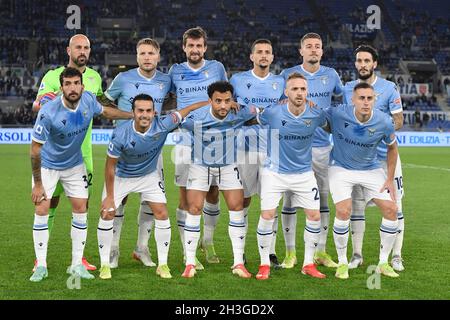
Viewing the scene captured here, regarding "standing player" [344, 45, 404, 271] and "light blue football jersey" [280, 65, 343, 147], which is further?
"light blue football jersey" [280, 65, 343, 147]

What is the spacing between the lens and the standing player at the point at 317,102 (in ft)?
24.1

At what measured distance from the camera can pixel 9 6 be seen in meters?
39.5

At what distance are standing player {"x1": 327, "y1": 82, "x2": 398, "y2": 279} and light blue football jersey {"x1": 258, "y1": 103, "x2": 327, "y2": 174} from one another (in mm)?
258

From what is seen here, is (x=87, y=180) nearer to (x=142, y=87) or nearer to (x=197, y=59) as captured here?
(x=142, y=87)

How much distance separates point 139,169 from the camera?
6906 mm

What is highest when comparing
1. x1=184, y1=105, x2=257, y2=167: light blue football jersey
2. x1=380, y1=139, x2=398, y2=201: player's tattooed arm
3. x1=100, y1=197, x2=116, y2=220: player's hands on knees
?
x1=184, y1=105, x2=257, y2=167: light blue football jersey

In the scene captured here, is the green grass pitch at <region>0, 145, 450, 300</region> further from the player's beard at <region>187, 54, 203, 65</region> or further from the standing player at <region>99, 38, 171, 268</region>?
the player's beard at <region>187, 54, 203, 65</region>

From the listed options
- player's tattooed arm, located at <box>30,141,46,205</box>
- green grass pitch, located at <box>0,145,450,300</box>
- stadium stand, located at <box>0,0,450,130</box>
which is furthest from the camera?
stadium stand, located at <box>0,0,450,130</box>

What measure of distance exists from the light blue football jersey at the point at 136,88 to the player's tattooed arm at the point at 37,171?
1102mm

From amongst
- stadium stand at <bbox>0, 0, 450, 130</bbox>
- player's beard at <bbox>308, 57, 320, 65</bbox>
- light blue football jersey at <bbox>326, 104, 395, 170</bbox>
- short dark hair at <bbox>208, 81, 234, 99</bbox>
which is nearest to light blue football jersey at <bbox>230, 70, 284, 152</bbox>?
player's beard at <bbox>308, 57, 320, 65</bbox>

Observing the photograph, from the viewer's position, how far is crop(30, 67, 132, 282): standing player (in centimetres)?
645

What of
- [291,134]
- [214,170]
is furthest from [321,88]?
[214,170]

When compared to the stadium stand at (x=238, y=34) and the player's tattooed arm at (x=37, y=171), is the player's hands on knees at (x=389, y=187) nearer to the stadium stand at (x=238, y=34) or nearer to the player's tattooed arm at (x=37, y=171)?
the player's tattooed arm at (x=37, y=171)

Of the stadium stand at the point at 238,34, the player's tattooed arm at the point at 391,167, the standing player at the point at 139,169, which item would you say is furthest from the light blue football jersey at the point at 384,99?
the stadium stand at the point at 238,34
